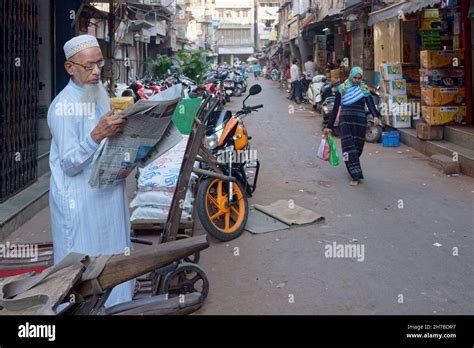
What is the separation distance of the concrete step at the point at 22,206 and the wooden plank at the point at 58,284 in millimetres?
3773

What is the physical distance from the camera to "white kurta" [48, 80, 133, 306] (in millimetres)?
2918

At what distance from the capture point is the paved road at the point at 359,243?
4266 mm

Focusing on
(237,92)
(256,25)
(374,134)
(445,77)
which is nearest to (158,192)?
(445,77)

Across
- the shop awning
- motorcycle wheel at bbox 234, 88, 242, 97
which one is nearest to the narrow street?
the shop awning

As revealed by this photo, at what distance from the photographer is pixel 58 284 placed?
2314mm

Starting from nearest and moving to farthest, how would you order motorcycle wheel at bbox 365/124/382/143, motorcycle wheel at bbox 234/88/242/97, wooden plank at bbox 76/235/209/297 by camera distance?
wooden plank at bbox 76/235/209/297 < motorcycle wheel at bbox 365/124/382/143 < motorcycle wheel at bbox 234/88/242/97

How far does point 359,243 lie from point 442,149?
16.5 ft

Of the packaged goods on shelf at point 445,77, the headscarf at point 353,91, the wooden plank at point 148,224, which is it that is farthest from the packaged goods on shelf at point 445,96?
the wooden plank at point 148,224

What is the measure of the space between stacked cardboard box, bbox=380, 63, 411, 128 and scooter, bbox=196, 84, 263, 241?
6.37 metres

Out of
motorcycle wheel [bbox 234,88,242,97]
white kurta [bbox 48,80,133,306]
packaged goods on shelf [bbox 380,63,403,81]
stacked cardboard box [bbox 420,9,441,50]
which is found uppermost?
motorcycle wheel [bbox 234,88,242,97]

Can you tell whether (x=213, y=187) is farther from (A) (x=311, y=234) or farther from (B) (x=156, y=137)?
(B) (x=156, y=137)

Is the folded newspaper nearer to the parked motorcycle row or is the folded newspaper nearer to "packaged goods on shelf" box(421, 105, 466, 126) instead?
the parked motorcycle row

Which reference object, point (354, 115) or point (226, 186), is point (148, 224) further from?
point (354, 115)

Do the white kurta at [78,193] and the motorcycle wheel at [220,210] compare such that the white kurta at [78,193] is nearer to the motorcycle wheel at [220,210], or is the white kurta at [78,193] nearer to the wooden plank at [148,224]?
the motorcycle wheel at [220,210]
